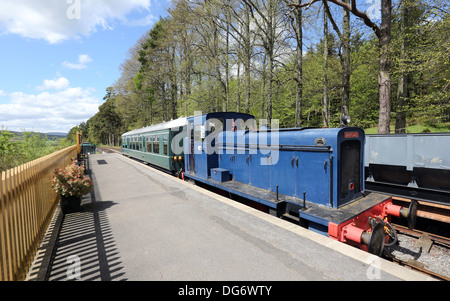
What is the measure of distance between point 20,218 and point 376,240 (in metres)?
5.84

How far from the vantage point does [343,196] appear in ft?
15.9

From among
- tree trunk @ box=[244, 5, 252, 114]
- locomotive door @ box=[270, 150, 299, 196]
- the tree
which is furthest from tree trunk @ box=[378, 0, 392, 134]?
tree trunk @ box=[244, 5, 252, 114]

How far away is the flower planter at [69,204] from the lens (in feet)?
19.4

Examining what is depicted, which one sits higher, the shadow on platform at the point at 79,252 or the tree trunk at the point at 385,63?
the tree trunk at the point at 385,63

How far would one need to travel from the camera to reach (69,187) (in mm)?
5898

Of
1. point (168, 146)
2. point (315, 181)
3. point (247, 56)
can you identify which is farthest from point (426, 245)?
point (247, 56)

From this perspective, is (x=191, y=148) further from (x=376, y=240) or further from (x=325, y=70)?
(x=325, y=70)

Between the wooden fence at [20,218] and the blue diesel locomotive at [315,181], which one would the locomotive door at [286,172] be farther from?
the wooden fence at [20,218]

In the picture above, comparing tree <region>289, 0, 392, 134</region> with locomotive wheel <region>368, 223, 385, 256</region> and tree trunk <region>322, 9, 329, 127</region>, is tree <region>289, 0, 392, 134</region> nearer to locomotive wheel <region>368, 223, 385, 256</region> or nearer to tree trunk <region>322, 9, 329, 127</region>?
tree trunk <region>322, 9, 329, 127</region>

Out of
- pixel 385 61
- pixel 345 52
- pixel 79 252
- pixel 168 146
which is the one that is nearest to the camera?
pixel 79 252

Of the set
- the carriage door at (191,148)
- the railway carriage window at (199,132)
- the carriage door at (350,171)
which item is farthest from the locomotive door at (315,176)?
the carriage door at (191,148)

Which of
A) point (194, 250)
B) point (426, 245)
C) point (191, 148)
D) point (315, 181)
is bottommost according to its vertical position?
point (426, 245)

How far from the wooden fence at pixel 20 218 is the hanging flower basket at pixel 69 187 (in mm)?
803
